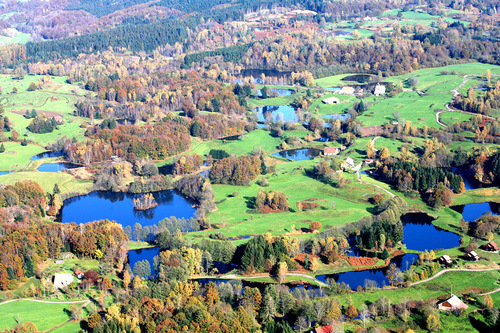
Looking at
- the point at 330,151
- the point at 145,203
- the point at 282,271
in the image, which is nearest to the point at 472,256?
the point at 282,271

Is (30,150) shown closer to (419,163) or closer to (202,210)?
(202,210)

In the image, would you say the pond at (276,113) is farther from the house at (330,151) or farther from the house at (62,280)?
the house at (62,280)

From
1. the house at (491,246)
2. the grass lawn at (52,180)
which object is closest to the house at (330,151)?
the house at (491,246)

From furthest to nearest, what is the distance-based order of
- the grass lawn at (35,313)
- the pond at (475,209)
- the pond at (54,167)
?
the pond at (54,167)
the pond at (475,209)
the grass lawn at (35,313)

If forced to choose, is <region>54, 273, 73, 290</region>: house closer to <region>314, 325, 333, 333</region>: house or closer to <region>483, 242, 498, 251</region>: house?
<region>314, 325, 333, 333</region>: house

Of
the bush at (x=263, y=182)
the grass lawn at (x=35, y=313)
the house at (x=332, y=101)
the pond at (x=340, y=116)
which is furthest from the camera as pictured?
the house at (x=332, y=101)
